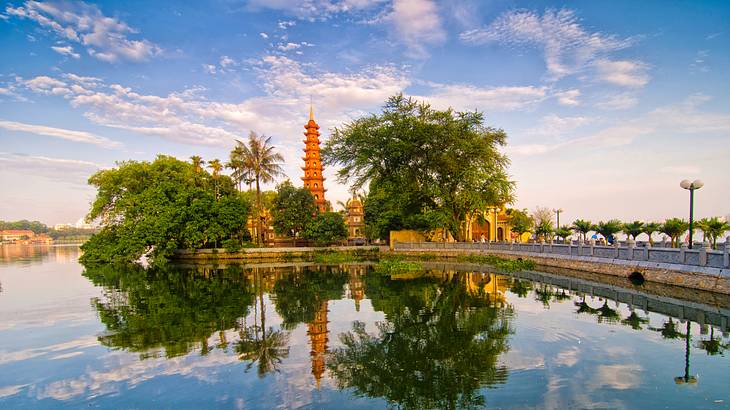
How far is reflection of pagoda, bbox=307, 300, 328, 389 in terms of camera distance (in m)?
8.51

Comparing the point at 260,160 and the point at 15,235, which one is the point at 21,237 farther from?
the point at 260,160

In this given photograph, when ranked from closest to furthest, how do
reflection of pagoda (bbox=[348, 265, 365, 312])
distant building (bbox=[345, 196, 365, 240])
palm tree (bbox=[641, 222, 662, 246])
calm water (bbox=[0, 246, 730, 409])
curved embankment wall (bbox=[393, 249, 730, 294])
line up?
calm water (bbox=[0, 246, 730, 409]) → curved embankment wall (bbox=[393, 249, 730, 294]) → reflection of pagoda (bbox=[348, 265, 365, 312]) → palm tree (bbox=[641, 222, 662, 246]) → distant building (bbox=[345, 196, 365, 240])

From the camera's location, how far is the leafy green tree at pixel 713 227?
1072 inches

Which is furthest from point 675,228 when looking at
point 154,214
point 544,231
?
point 154,214

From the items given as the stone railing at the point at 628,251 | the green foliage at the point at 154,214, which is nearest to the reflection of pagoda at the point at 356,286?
the stone railing at the point at 628,251

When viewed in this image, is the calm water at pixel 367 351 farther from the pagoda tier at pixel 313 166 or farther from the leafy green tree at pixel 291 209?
the pagoda tier at pixel 313 166

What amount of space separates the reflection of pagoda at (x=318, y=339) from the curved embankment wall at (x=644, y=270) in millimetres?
14620

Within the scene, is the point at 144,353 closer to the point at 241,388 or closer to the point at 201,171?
the point at 241,388

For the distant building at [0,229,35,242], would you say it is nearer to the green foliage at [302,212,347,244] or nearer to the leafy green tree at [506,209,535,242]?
the green foliage at [302,212,347,244]

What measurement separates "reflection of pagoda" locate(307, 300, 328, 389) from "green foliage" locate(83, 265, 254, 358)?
2.54 m

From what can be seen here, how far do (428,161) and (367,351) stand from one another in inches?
1152

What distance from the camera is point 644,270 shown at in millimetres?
19391

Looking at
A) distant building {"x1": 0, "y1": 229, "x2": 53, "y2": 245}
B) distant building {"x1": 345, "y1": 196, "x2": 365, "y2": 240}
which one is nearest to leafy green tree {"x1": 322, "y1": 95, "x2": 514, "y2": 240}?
distant building {"x1": 345, "y1": 196, "x2": 365, "y2": 240}

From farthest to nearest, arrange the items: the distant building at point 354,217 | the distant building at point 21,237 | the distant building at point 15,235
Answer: the distant building at point 21,237 → the distant building at point 15,235 → the distant building at point 354,217
